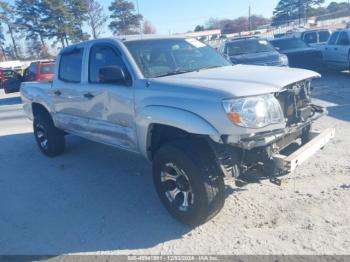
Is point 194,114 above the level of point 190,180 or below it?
above

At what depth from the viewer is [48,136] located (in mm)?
6270

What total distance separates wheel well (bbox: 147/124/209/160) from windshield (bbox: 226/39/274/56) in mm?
8887

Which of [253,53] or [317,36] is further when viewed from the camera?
[317,36]

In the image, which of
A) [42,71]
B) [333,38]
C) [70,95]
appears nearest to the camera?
[70,95]

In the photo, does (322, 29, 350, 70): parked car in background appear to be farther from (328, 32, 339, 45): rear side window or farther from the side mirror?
the side mirror

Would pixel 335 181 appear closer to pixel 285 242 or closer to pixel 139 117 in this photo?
pixel 285 242

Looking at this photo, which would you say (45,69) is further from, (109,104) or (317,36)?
(317,36)

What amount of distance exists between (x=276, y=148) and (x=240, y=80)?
2.47 ft

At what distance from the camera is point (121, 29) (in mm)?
47219

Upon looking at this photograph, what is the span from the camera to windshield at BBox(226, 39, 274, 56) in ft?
39.5

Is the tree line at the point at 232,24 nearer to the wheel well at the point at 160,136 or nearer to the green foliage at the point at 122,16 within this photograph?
the green foliage at the point at 122,16

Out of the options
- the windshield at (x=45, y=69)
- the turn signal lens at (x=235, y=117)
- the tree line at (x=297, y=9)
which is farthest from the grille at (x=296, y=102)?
the tree line at (x=297, y=9)

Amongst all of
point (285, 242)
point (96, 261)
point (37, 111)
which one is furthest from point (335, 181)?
point (37, 111)

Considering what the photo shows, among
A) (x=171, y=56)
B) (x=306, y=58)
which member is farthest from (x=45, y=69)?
(x=171, y=56)
